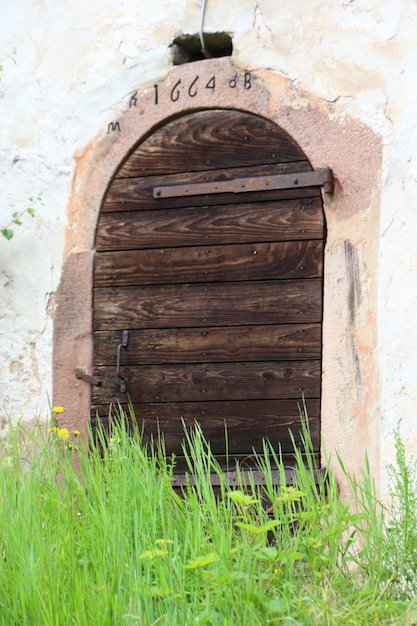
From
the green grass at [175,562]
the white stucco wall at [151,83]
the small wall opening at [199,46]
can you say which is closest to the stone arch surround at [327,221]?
the white stucco wall at [151,83]

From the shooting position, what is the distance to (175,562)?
9.10 ft

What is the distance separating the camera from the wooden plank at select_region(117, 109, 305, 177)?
183 inches

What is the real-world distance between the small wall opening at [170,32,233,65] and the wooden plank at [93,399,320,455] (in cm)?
171

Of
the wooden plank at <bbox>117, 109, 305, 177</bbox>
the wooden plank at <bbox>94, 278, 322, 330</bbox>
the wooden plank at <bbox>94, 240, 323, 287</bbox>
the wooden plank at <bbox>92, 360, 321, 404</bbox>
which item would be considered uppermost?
the wooden plank at <bbox>117, 109, 305, 177</bbox>

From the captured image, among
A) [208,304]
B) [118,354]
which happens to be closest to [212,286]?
[208,304]

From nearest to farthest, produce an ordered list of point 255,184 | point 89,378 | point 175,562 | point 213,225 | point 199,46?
point 175,562
point 255,184
point 213,225
point 89,378
point 199,46

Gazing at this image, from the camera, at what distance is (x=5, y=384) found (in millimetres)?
5098

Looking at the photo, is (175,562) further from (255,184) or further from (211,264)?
(255,184)

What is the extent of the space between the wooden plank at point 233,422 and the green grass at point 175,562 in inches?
47.8

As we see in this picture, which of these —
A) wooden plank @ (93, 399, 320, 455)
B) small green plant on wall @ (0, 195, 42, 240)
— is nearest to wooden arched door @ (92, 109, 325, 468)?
wooden plank @ (93, 399, 320, 455)

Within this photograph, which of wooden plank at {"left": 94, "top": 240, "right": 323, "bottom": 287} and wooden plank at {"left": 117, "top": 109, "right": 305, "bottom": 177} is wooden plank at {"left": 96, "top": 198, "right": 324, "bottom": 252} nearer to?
wooden plank at {"left": 94, "top": 240, "right": 323, "bottom": 287}

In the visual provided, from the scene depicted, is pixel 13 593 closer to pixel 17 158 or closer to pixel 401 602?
pixel 401 602

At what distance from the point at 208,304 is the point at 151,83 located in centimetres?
115

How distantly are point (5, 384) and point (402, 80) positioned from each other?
2.41 metres
